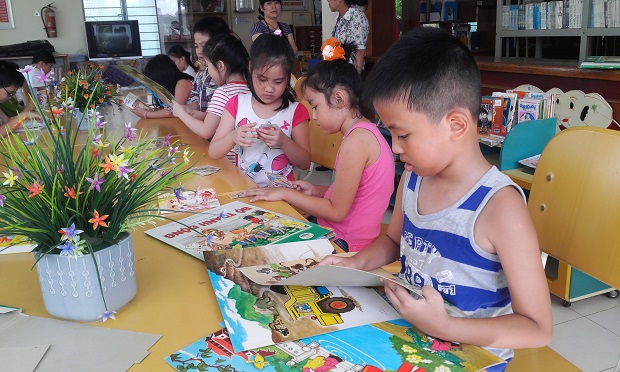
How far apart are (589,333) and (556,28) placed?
11.7 feet

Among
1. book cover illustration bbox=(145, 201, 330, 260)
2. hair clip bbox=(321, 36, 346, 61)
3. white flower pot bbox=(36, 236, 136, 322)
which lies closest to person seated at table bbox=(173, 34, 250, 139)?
hair clip bbox=(321, 36, 346, 61)

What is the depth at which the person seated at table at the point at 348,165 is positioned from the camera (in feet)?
5.27

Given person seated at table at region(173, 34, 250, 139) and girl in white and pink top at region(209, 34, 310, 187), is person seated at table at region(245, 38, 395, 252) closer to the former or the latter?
girl in white and pink top at region(209, 34, 310, 187)

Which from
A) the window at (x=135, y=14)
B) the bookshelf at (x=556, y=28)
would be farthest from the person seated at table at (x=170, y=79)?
the window at (x=135, y=14)

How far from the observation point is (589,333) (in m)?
2.11

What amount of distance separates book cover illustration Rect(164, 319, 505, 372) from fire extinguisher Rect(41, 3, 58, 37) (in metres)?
8.67

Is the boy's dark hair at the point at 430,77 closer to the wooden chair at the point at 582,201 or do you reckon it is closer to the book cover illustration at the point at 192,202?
the wooden chair at the point at 582,201

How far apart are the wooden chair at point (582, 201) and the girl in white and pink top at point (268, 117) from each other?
94 centimetres

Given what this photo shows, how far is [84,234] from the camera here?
0.86 metres

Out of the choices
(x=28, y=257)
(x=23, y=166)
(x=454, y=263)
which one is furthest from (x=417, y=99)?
(x=28, y=257)

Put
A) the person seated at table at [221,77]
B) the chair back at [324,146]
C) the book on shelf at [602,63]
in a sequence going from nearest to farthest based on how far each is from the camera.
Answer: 1. the chair back at [324,146]
2. the person seated at table at [221,77]
3. the book on shelf at [602,63]

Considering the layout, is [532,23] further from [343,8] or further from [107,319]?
[107,319]

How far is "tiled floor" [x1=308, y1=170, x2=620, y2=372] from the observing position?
1.94 meters

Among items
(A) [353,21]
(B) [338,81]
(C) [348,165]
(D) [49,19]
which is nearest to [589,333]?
(C) [348,165]
